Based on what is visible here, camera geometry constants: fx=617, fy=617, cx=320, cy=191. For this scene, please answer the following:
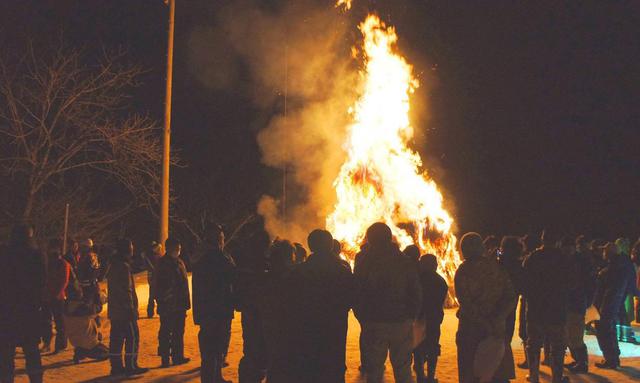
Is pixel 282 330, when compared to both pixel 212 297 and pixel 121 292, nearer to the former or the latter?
pixel 212 297

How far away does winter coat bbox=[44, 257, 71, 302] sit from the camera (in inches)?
382

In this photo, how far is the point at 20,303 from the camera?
6660mm

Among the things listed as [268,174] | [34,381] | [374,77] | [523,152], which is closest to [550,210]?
[523,152]

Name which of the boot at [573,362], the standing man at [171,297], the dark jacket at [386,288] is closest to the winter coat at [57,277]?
the standing man at [171,297]

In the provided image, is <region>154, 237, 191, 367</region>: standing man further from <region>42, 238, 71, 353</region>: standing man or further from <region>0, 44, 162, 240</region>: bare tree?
<region>0, 44, 162, 240</region>: bare tree

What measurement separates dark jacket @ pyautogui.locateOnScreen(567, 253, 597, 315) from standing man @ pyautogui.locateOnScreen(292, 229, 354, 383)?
14.4 feet

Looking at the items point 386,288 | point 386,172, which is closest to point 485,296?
point 386,288

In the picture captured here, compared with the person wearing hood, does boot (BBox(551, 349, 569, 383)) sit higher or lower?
lower

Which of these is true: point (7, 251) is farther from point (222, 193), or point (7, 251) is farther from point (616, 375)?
point (222, 193)

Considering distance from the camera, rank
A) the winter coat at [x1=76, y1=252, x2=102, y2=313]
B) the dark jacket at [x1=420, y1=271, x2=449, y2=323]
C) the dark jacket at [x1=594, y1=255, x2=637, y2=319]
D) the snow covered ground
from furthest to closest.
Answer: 1. the winter coat at [x1=76, y1=252, x2=102, y2=313]
2. the dark jacket at [x1=594, y1=255, x2=637, y2=319]
3. the snow covered ground
4. the dark jacket at [x1=420, y1=271, x2=449, y2=323]

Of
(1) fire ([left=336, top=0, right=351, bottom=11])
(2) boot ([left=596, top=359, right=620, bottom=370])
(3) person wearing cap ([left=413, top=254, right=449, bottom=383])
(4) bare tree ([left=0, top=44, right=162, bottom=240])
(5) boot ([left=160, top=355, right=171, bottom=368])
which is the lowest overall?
(2) boot ([left=596, top=359, right=620, bottom=370])

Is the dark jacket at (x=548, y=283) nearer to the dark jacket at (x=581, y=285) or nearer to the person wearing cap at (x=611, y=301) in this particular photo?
the dark jacket at (x=581, y=285)

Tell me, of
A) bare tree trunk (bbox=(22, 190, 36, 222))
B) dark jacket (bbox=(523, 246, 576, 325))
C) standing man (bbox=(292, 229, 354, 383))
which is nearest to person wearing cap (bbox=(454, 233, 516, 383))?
dark jacket (bbox=(523, 246, 576, 325))

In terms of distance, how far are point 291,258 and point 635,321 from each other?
12343 mm
